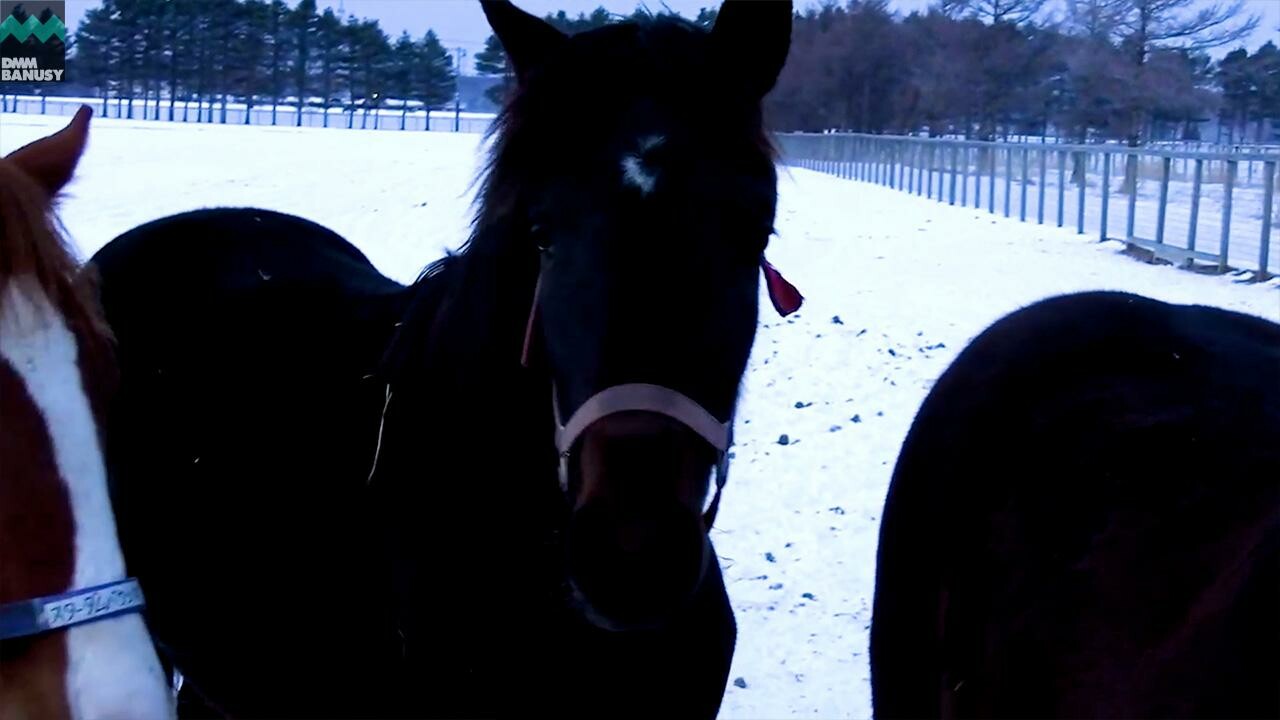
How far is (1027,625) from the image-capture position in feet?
7.61

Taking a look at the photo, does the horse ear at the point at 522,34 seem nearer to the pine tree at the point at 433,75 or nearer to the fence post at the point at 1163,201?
the fence post at the point at 1163,201

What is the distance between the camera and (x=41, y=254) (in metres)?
1.98

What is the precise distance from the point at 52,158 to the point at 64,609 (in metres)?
0.94

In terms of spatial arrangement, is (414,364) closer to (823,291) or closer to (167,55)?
(823,291)

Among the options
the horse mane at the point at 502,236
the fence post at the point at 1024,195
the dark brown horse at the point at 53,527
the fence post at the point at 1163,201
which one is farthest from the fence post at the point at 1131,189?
the dark brown horse at the point at 53,527

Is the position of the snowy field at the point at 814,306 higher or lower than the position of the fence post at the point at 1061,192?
lower

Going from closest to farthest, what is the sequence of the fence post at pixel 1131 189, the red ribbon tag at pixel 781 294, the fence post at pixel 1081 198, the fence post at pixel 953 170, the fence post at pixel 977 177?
the red ribbon tag at pixel 781 294 → the fence post at pixel 1131 189 → the fence post at pixel 1081 198 → the fence post at pixel 977 177 → the fence post at pixel 953 170

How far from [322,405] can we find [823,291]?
9.27 m

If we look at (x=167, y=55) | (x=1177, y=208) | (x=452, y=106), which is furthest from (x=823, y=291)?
(x=452, y=106)

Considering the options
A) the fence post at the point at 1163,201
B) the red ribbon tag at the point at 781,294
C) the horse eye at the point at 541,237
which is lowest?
the red ribbon tag at the point at 781,294

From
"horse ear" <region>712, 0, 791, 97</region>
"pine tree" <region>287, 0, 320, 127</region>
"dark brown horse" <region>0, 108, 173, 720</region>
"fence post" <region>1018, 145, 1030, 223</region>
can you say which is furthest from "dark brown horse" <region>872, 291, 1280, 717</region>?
"pine tree" <region>287, 0, 320, 127</region>

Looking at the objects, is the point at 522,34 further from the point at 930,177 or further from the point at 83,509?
the point at 930,177

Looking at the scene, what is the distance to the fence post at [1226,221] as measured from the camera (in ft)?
41.4

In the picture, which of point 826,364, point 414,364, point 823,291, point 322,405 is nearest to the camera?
point 414,364
